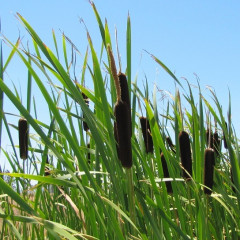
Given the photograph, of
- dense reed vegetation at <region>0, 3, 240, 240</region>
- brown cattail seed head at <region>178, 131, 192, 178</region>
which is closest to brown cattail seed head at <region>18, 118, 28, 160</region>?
dense reed vegetation at <region>0, 3, 240, 240</region>

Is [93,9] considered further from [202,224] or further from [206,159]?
[202,224]

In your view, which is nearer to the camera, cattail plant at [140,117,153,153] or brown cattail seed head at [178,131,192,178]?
brown cattail seed head at [178,131,192,178]

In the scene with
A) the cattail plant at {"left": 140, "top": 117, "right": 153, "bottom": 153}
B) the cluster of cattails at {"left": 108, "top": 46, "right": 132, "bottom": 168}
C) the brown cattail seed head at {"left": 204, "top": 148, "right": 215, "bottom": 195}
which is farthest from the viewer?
the cattail plant at {"left": 140, "top": 117, "right": 153, "bottom": 153}

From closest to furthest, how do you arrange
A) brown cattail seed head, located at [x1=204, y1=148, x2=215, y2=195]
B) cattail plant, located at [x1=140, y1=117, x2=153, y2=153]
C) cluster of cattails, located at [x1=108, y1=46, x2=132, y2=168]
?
cluster of cattails, located at [x1=108, y1=46, x2=132, y2=168] < brown cattail seed head, located at [x1=204, y1=148, x2=215, y2=195] < cattail plant, located at [x1=140, y1=117, x2=153, y2=153]

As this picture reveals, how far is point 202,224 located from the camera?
144 cm

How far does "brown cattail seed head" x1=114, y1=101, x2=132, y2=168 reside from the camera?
3.66ft

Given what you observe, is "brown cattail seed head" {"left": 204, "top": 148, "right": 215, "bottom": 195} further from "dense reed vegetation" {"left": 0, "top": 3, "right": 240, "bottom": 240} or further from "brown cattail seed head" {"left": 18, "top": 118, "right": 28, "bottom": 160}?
"brown cattail seed head" {"left": 18, "top": 118, "right": 28, "bottom": 160}

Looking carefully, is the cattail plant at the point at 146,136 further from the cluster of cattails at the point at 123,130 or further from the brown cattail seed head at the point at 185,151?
the cluster of cattails at the point at 123,130

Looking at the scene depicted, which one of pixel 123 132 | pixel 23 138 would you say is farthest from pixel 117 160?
pixel 23 138

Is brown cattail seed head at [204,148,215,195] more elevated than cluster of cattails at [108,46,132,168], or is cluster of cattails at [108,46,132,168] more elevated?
cluster of cattails at [108,46,132,168]

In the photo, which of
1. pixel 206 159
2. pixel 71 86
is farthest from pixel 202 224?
pixel 71 86

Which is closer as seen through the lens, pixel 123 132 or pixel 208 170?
pixel 123 132

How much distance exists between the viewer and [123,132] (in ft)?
3.73

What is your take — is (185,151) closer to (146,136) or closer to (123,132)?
(146,136)
